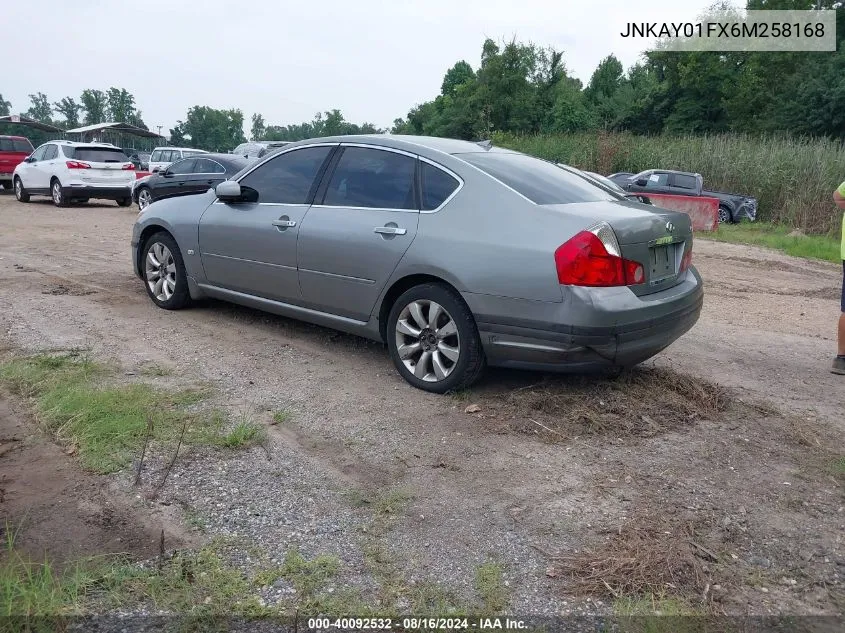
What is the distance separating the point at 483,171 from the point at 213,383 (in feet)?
7.39

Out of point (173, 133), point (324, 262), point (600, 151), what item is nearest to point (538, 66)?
point (173, 133)

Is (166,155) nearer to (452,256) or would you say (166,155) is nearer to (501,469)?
(452,256)

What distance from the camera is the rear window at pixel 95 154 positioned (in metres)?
18.5

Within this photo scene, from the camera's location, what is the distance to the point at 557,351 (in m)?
4.38

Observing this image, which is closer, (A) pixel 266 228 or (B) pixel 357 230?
(B) pixel 357 230

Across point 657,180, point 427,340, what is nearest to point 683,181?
point 657,180

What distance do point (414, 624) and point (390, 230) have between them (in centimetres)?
294

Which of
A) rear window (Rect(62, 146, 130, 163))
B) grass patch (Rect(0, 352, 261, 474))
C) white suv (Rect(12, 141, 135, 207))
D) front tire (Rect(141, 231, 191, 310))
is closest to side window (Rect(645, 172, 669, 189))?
white suv (Rect(12, 141, 135, 207))

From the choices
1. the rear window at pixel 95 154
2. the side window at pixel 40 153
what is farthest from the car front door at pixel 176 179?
the side window at pixel 40 153

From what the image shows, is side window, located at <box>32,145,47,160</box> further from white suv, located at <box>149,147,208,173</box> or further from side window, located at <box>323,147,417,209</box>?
side window, located at <box>323,147,417,209</box>

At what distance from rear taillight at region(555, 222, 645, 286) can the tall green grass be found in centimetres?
1566

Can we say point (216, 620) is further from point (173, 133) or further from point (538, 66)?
point (173, 133)

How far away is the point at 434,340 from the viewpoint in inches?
193

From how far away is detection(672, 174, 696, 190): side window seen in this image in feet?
66.8
